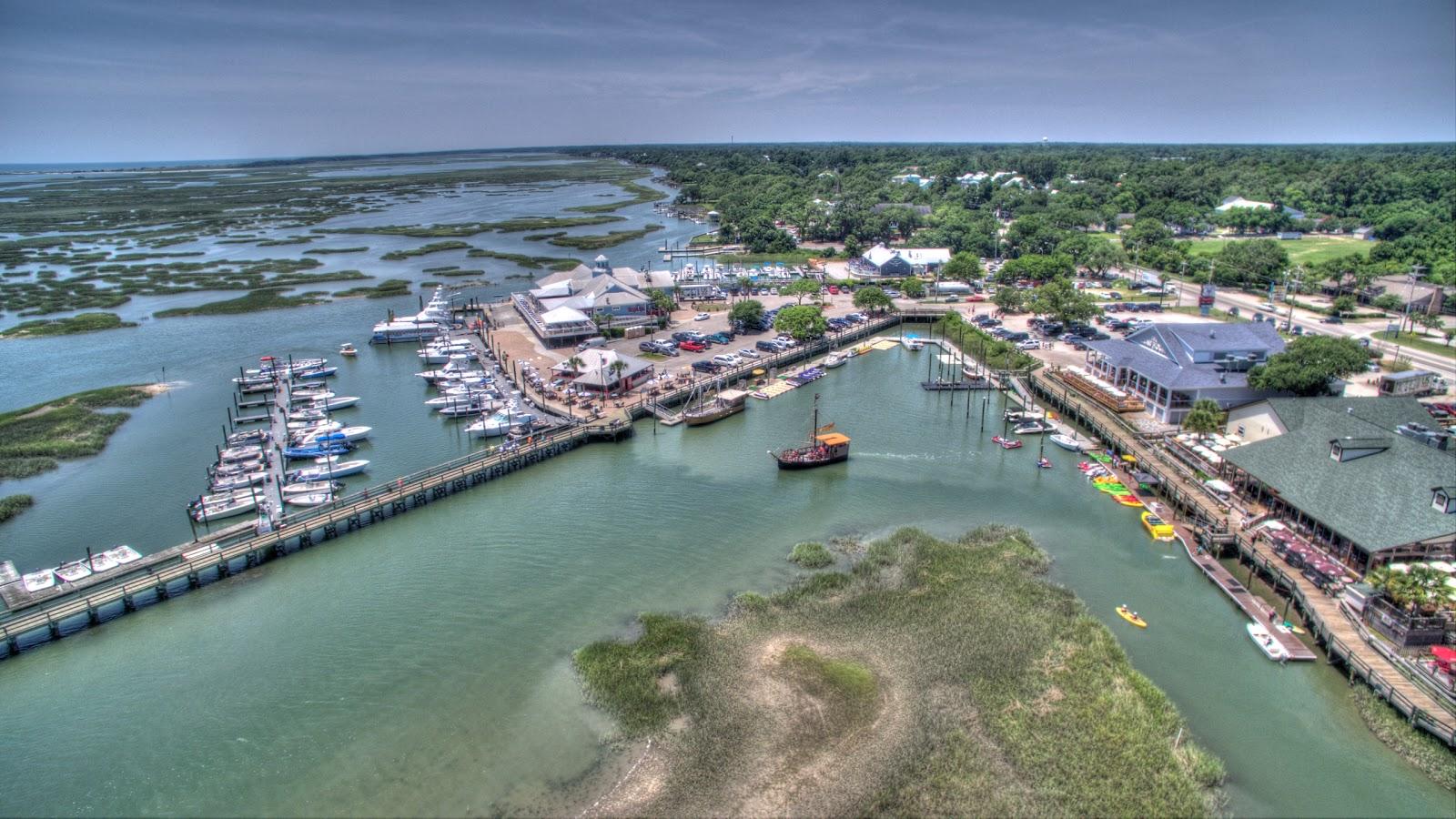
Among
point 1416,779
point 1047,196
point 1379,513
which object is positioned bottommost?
point 1416,779

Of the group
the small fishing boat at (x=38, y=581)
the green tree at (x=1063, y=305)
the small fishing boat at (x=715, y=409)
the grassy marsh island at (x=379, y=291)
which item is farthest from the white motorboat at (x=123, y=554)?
the green tree at (x=1063, y=305)

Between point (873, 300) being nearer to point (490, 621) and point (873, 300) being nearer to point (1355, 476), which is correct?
point (1355, 476)

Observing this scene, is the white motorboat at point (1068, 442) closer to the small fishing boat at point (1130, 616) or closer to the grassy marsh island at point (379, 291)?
the small fishing boat at point (1130, 616)

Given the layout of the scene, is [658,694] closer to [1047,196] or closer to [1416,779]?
[1416,779]

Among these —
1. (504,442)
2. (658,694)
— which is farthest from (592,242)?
(658,694)

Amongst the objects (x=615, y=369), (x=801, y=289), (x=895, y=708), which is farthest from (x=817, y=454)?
(x=801, y=289)

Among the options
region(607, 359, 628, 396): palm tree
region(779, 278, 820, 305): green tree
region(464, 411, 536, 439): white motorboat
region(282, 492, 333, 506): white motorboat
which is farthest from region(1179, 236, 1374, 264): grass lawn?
region(282, 492, 333, 506): white motorboat
